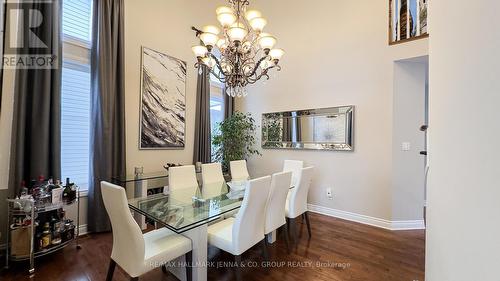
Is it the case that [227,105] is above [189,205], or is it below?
above

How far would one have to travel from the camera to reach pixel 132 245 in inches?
59.6

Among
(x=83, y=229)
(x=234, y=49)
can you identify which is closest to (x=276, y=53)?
(x=234, y=49)

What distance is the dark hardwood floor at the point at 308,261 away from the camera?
207 cm

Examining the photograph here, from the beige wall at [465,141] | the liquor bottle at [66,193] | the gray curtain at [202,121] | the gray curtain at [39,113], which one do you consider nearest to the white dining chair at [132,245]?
the liquor bottle at [66,193]

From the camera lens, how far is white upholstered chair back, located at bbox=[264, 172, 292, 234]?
7.22 feet

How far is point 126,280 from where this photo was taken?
2006 millimetres

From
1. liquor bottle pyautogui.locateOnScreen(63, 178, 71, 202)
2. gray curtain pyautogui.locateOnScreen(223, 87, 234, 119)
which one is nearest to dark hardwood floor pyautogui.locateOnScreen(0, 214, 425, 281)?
liquor bottle pyautogui.locateOnScreen(63, 178, 71, 202)

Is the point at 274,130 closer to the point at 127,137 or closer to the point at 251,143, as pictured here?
the point at 251,143

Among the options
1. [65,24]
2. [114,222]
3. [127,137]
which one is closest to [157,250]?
[114,222]

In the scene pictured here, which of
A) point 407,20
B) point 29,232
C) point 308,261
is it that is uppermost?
→ point 407,20

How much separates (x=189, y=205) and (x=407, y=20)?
382 cm

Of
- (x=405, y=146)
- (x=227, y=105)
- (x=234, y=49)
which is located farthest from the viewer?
(x=227, y=105)

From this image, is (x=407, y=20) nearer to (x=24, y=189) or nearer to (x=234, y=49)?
(x=234, y=49)

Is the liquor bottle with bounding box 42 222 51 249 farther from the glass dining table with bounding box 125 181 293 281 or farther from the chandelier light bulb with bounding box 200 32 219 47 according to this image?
the chandelier light bulb with bounding box 200 32 219 47
